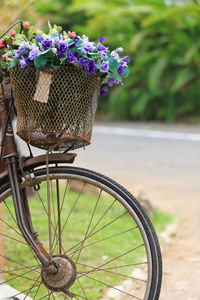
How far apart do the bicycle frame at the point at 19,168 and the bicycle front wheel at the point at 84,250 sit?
0.14 ft

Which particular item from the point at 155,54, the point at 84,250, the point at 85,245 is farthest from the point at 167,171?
the point at 155,54

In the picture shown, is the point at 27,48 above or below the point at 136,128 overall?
above

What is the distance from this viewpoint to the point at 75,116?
2336 millimetres

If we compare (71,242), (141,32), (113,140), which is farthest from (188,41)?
(71,242)

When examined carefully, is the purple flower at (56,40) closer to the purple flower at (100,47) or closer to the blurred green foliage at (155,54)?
the purple flower at (100,47)

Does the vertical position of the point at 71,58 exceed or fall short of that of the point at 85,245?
it exceeds it

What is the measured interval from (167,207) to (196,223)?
A: 643 mm

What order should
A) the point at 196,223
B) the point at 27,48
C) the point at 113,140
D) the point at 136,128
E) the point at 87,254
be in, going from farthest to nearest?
the point at 136,128, the point at 113,140, the point at 196,223, the point at 87,254, the point at 27,48

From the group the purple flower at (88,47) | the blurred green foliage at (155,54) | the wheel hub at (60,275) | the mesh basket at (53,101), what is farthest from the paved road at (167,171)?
the purple flower at (88,47)

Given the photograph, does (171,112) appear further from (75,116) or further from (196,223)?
(75,116)

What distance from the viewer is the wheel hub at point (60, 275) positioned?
2.56 m

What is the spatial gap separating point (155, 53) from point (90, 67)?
10576 millimetres

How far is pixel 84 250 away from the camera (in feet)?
13.6

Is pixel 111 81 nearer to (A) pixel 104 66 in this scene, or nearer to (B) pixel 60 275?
(A) pixel 104 66
